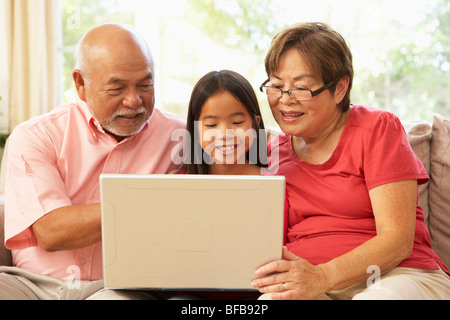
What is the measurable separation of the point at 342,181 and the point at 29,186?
3.24 ft

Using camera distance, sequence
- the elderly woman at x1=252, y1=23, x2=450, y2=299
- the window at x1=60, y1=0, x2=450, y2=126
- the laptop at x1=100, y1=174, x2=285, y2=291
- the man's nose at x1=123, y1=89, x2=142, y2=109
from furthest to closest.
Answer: the window at x1=60, y1=0, x2=450, y2=126 < the man's nose at x1=123, y1=89, x2=142, y2=109 < the elderly woman at x1=252, y1=23, x2=450, y2=299 < the laptop at x1=100, y1=174, x2=285, y2=291

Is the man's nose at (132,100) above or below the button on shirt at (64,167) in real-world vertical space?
above

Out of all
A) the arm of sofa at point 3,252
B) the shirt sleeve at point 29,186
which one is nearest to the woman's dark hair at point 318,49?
the shirt sleeve at point 29,186

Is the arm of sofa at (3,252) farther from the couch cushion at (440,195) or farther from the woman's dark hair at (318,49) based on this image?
the couch cushion at (440,195)

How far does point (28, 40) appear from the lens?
9.88 ft

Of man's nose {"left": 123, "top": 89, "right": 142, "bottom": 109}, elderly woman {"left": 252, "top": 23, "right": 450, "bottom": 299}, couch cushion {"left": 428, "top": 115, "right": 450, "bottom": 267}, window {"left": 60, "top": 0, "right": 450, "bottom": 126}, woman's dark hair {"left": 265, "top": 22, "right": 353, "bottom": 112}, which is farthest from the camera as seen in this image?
window {"left": 60, "top": 0, "right": 450, "bottom": 126}

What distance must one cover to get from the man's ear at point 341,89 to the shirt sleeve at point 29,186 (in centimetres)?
92

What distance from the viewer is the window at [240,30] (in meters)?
3.34

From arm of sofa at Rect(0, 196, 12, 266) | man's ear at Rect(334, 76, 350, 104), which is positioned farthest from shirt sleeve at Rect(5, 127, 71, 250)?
man's ear at Rect(334, 76, 350, 104)

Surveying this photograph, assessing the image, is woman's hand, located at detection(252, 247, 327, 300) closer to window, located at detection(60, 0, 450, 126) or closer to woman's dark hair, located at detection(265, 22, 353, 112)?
woman's dark hair, located at detection(265, 22, 353, 112)

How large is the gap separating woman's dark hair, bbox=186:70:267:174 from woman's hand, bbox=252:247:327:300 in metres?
0.51

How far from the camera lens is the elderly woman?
141 centimetres

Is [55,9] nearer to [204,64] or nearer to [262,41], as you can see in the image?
[204,64]

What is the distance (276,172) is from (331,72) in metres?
0.39
